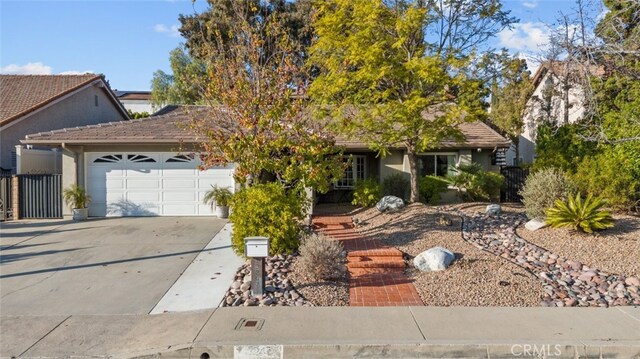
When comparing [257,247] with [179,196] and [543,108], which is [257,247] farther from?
[543,108]

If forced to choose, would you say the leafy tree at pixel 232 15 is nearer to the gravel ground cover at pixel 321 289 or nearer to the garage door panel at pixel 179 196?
the garage door panel at pixel 179 196

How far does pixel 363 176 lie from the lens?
17.0 metres

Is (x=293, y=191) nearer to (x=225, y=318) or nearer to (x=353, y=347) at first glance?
(x=225, y=318)

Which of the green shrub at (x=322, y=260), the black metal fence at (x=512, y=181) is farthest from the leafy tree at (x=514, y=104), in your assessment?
the green shrub at (x=322, y=260)

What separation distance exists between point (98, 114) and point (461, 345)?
2238cm

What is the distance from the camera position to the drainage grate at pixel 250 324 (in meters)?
5.73

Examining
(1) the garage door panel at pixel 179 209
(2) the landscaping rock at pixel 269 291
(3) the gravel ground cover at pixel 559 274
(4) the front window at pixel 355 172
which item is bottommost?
(2) the landscaping rock at pixel 269 291

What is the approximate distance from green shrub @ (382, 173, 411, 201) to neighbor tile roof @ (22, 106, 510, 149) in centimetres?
148

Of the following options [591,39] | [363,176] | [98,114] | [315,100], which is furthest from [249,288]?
[98,114]

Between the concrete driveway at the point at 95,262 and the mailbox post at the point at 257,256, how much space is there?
1.52 m

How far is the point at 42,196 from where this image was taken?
14258 mm

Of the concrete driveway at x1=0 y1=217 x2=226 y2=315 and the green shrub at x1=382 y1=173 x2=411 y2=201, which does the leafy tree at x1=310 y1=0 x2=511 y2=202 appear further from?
the concrete driveway at x1=0 y1=217 x2=226 y2=315

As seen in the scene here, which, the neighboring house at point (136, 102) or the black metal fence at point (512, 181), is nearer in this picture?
the black metal fence at point (512, 181)

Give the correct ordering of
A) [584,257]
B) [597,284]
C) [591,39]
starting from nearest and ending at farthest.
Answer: [597,284]
[584,257]
[591,39]
